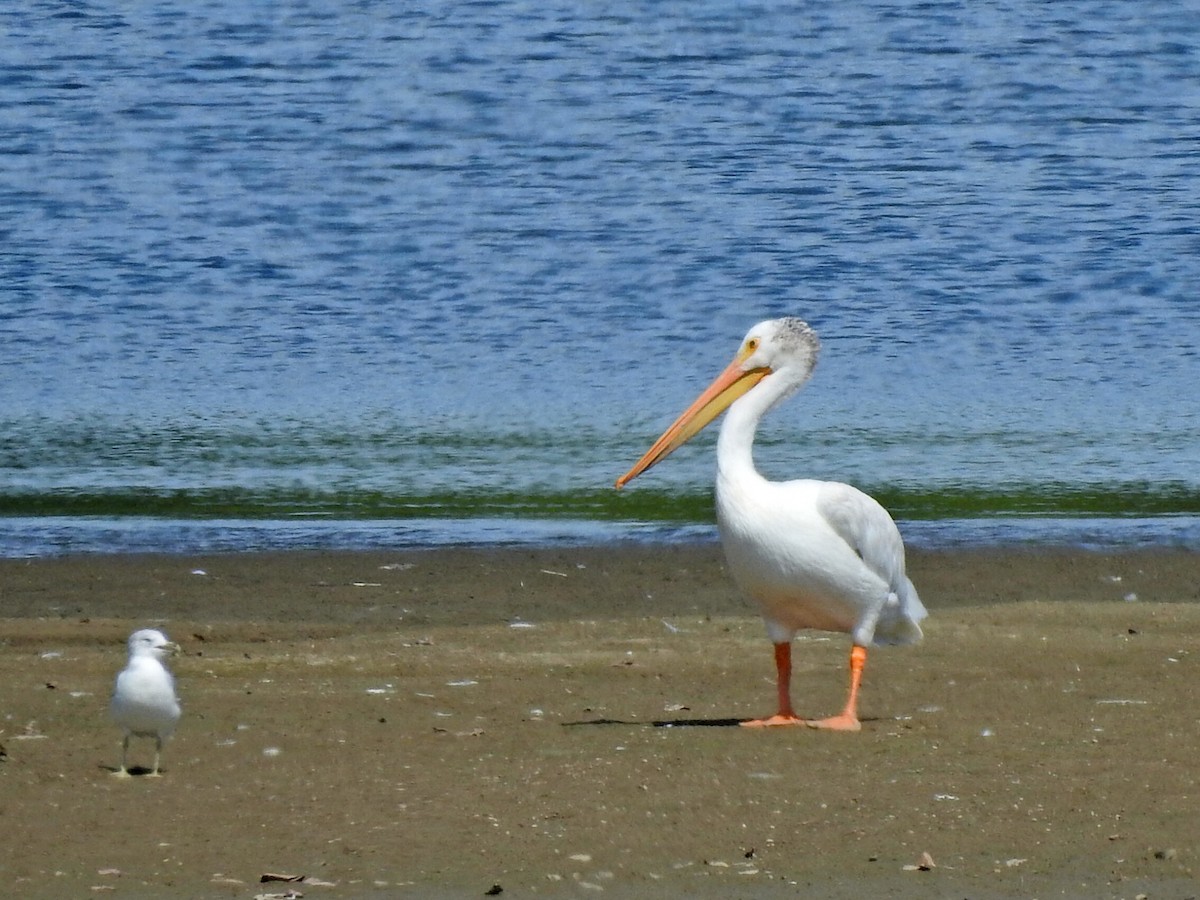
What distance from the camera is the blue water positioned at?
14039mm

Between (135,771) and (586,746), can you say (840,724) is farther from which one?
(135,771)

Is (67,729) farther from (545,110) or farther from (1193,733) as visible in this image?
(545,110)

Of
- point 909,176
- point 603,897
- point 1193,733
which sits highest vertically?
point 603,897

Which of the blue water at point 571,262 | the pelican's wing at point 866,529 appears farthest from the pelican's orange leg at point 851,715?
the blue water at point 571,262

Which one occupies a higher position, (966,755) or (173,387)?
(966,755)

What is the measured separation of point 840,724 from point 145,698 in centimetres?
228

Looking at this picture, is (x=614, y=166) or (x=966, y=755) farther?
(x=614, y=166)

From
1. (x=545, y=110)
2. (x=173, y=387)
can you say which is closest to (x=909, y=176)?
(x=545, y=110)

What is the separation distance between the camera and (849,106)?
27.6m

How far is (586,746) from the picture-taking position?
754 cm

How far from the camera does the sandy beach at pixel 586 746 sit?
6.12 metres

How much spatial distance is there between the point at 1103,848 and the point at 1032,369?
37.3ft

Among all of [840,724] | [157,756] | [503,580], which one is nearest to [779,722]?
[840,724]

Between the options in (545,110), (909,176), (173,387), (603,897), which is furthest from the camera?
(545,110)
